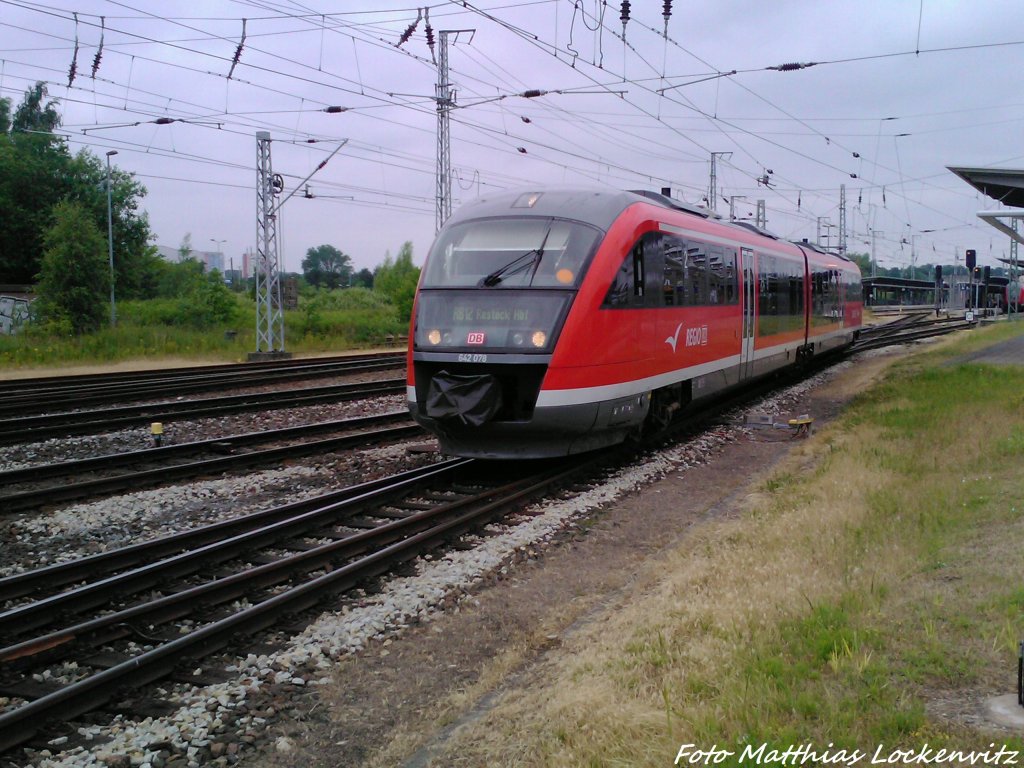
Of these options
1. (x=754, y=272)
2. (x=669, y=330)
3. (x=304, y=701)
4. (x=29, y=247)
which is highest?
(x=29, y=247)

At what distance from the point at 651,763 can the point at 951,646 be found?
73.6 inches

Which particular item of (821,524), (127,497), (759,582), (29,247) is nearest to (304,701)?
(759,582)

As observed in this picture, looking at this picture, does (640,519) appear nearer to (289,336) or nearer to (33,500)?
(33,500)

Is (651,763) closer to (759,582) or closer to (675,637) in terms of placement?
(675,637)

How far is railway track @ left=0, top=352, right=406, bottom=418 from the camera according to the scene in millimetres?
16656

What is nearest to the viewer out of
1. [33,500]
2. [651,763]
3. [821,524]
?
[651,763]

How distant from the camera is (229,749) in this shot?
4.31m

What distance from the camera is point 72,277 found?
34.6m

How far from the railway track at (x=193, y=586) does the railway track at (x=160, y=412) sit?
6809 mm

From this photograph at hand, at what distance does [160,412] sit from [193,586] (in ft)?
31.8

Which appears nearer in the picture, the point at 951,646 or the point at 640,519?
the point at 951,646

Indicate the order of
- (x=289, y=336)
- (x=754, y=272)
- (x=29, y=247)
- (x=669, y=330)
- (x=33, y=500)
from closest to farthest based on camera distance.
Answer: (x=33, y=500)
(x=669, y=330)
(x=754, y=272)
(x=289, y=336)
(x=29, y=247)

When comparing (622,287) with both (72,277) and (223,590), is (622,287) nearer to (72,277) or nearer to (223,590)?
(223,590)

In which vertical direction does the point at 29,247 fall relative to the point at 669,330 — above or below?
above
